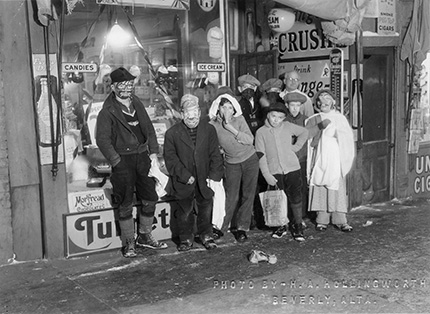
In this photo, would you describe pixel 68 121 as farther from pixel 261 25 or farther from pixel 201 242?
pixel 261 25

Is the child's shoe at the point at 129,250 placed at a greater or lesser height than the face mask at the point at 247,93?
lesser

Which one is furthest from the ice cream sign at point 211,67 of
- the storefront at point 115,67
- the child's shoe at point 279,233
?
the child's shoe at point 279,233

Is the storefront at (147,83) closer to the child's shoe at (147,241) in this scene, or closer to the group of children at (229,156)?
the child's shoe at (147,241)

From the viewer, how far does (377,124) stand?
29.3 feet

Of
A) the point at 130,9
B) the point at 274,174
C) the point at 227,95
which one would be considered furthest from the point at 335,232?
the point at 130,9

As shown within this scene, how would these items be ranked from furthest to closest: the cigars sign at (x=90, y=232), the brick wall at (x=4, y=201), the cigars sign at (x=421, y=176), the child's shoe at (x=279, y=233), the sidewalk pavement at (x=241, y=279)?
the cigars sign at (x=421, y=176), the child's shoe at (x=279, y=233), the cigars sign at (x=90, y=232), the brick wall at (x=4, y=201), the sidewalk pavement at (x=241, y=279)

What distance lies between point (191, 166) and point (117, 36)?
1816mm

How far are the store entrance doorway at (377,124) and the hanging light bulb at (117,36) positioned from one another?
378 centimetres

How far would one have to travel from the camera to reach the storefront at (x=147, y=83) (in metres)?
6.01

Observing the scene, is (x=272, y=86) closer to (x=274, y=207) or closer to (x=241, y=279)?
(x=274, y=207)

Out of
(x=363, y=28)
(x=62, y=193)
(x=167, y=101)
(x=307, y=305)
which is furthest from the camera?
(x=363, y=28)

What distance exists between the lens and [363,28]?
334 inches

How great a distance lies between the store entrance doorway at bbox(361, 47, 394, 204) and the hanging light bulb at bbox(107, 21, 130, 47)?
3.78 meters

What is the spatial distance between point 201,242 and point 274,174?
1.17 metres
